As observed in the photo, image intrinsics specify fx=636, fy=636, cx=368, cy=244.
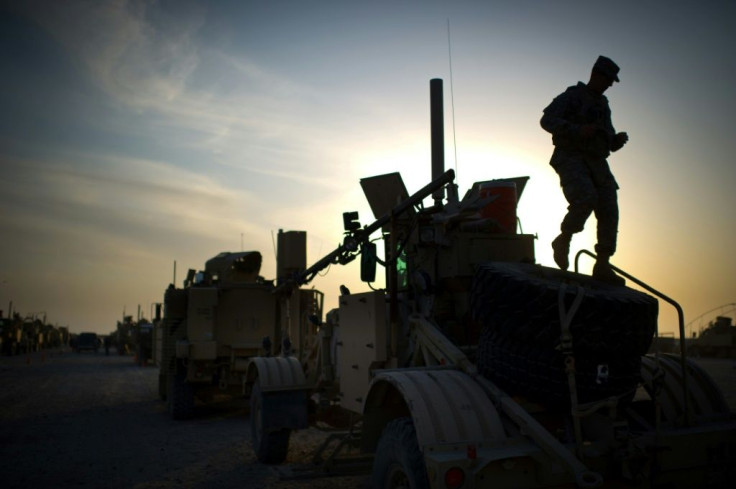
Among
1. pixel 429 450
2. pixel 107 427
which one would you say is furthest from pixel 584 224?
pixel 107 427

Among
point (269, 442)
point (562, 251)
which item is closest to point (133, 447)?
point (269, 442)

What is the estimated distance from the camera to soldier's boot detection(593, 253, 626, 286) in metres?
4.97

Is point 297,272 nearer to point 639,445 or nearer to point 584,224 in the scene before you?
point 584,224

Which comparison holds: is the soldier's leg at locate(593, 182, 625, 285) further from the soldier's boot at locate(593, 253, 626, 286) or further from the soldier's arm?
the soldier's arm

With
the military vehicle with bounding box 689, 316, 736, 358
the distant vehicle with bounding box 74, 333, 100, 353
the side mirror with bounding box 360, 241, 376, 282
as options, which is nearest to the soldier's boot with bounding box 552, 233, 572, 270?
the side mirror with bounding box 360, 241, 376, 282

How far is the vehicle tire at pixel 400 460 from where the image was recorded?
418 cm

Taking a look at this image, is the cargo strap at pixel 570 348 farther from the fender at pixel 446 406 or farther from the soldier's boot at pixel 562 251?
the soldier's boot at pixel 562 251

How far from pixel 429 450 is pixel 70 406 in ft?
43.4

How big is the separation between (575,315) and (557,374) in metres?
0.41

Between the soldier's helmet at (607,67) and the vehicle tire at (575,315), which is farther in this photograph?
the soldier's helmet at (607,67)

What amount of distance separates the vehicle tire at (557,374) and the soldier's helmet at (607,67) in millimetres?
2346

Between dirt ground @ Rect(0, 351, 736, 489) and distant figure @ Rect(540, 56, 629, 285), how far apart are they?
3.93 m

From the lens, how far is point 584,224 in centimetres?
512

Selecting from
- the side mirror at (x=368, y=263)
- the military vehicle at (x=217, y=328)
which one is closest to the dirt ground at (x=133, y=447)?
the military vehicle at (x=217, y=328)
